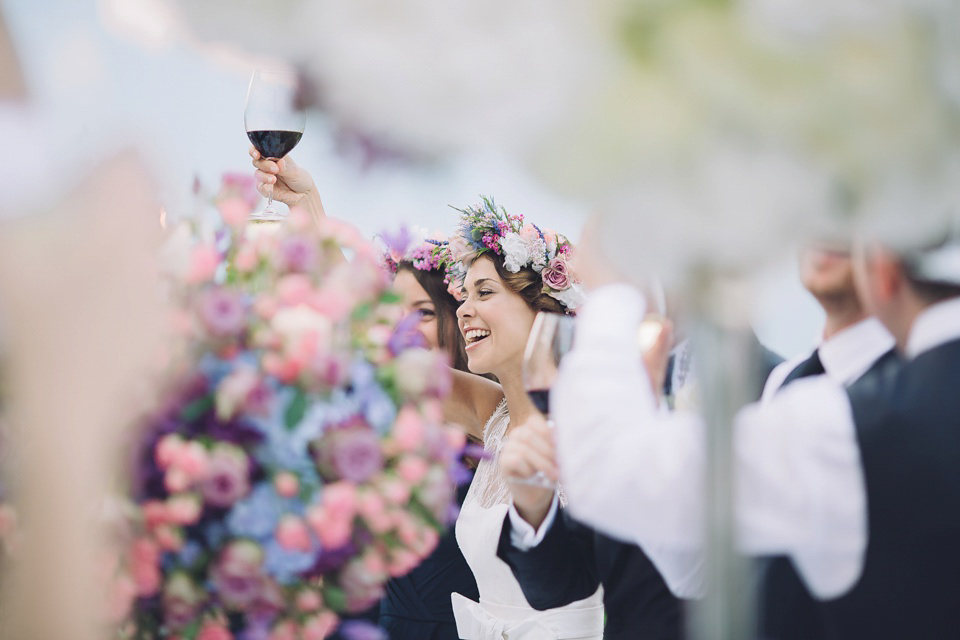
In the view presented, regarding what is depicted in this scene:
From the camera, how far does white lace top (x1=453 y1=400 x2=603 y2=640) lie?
189cm

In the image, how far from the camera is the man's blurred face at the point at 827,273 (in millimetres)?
992

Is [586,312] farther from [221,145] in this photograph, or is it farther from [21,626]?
[21,626]

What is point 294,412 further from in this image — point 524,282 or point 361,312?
point 524,282

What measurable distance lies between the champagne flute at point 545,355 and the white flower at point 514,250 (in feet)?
3.92

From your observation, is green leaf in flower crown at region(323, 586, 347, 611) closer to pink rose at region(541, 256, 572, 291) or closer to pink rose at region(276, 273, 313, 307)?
pink rose at region(276, 273, 313, 307)

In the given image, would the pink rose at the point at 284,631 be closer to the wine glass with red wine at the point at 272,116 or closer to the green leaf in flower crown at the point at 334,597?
the green leaf in flower crown at the point at 334,597

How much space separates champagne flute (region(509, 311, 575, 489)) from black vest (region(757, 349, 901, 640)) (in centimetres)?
31

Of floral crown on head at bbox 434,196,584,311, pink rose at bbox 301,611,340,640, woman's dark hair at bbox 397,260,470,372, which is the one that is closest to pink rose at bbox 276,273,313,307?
pink rose at bbox 301,611,340,640

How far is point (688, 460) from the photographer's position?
0.98 meters

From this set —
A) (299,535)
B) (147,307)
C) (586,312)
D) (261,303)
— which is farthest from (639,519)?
(147,307)

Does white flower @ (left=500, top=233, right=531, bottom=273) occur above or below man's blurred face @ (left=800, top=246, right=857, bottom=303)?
above

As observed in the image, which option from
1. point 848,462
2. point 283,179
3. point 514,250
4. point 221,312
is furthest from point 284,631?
point 514,250

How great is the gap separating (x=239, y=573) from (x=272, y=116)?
0.57 meters

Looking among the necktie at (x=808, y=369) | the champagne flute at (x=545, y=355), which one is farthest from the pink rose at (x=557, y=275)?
the necktie at (x=808, y=369)
